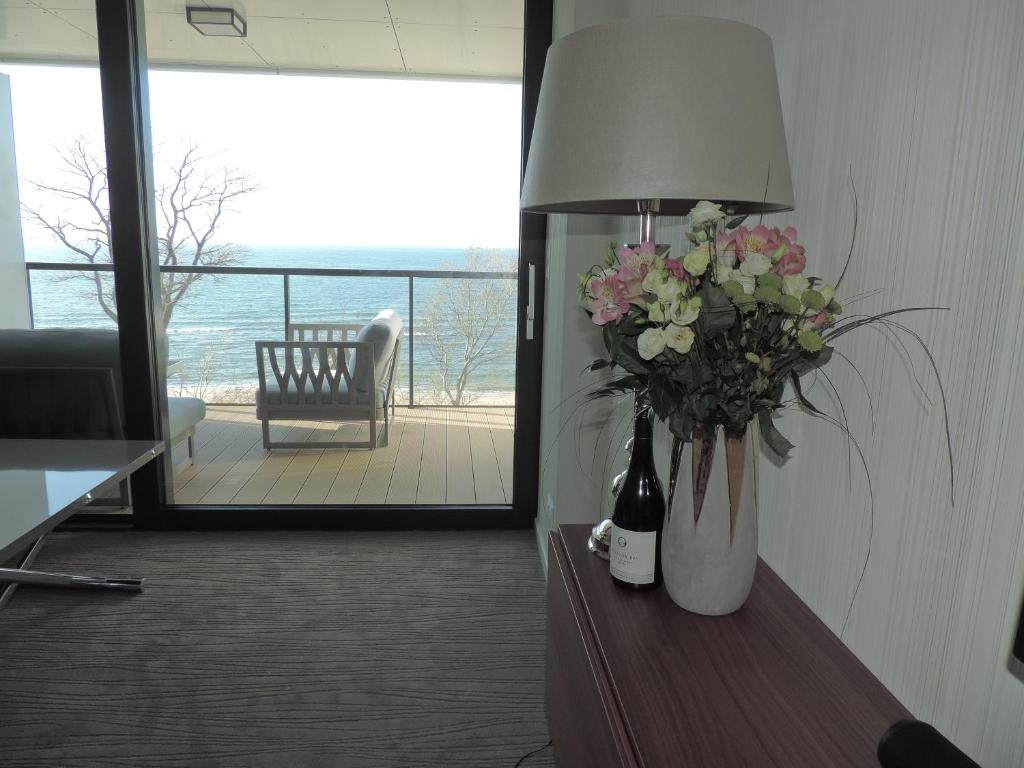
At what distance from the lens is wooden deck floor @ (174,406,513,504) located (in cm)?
325

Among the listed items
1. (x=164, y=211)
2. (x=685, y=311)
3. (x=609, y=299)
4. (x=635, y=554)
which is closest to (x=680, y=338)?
(x=685, y=311)

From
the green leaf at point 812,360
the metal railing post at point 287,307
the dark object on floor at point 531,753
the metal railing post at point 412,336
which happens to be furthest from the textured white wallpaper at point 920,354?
the metal railing post at point 287,307

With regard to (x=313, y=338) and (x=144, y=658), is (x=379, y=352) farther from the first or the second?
(x=144, y=658)

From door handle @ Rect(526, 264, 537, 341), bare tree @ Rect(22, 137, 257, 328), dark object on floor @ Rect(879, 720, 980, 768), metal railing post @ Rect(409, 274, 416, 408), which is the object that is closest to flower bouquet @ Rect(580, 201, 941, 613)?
dark object on floor @ Rect(879, 720, 980, 768)

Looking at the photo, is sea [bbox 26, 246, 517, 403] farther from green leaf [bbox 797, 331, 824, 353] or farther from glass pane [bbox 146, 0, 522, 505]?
green leaf [bbox 797, 331, 824, 353]

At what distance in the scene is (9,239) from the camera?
2.95 m

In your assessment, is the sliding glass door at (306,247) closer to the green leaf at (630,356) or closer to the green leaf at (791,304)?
the green leaf at (630,356)

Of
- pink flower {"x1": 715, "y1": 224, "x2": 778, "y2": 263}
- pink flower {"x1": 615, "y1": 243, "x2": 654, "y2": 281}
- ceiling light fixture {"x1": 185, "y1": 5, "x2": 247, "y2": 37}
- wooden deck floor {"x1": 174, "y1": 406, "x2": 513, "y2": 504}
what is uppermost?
ceiling light fixture {"x1": 185, "y1": 5, "x2": 247, "y2": 37}

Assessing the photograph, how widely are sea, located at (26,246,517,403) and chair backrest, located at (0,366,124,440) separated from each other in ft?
0.71

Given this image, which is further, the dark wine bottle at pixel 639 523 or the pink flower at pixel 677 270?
the dark wine bottle at pixel 639 523

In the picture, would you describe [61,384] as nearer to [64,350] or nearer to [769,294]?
[64,350]

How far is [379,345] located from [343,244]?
0.45 m

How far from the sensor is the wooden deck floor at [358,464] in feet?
10.7

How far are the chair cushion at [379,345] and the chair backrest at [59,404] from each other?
3.23 feet
